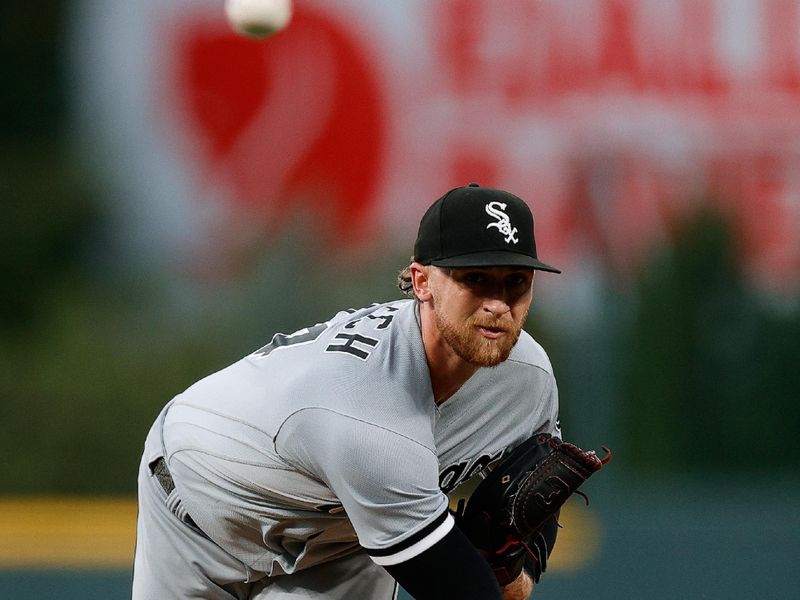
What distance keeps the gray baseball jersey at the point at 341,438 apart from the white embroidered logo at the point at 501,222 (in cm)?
27

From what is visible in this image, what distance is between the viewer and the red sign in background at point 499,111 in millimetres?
7020

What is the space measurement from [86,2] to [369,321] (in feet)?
20.6

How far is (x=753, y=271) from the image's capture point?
6.38 m

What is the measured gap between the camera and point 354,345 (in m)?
2.29

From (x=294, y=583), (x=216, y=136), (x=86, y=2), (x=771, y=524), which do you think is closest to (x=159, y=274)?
(x=216, y=136)

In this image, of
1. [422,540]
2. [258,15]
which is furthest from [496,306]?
[258,15]

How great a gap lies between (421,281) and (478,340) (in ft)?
0.60

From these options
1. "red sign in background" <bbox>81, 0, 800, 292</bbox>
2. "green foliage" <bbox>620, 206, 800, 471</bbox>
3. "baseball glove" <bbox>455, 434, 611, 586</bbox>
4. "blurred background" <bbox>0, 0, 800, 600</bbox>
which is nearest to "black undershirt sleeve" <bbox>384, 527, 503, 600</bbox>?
"baseball glove" <bbox>455, 434, 611, 586</bbox>

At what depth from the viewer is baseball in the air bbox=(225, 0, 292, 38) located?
575 cm

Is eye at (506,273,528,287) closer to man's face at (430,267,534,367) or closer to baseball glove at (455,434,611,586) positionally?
man's face at (430,267,534,367)

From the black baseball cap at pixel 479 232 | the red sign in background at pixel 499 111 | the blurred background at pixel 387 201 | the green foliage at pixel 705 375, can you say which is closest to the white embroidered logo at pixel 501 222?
the black baseball cap at pixel 479 232

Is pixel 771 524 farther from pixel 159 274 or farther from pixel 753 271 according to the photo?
pixel 159 274

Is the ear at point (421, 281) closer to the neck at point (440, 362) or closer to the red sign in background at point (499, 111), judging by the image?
the neck at point (440, 362)

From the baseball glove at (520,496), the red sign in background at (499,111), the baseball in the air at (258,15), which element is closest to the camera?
the baseball glove at (520,496)
